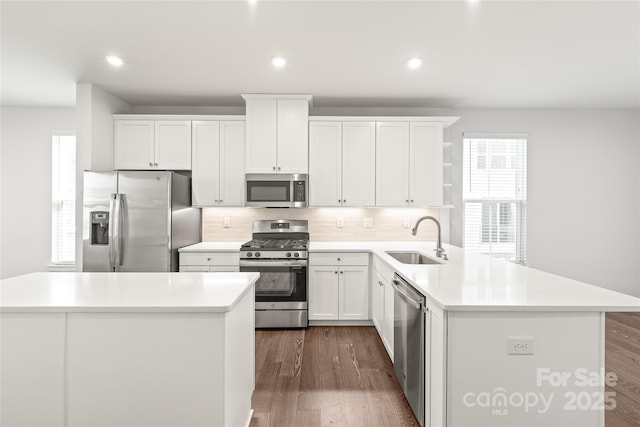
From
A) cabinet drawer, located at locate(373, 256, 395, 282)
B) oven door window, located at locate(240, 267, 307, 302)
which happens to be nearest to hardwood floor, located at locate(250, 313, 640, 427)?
oven door window, located at locate(240, 267, 307, 302)

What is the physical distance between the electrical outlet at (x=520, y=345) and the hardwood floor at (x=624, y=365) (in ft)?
3.73

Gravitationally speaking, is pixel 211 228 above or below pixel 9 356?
above

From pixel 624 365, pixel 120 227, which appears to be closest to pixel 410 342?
pixel 624 365

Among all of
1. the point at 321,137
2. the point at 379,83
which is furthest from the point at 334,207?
the point at 379,83

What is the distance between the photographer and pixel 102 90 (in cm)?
416

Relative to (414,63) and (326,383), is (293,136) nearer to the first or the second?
(414,63)

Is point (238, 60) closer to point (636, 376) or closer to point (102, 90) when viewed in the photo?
point (102, 90)

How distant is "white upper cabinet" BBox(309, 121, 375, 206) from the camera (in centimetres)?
439

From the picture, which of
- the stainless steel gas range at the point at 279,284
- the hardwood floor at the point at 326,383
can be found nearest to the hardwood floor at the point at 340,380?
the hardwood floor at the point at 326,383

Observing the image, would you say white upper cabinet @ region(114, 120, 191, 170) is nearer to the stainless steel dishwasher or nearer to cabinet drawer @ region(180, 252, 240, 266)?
cabinet drawer @ region(180, 252, 240, 266)

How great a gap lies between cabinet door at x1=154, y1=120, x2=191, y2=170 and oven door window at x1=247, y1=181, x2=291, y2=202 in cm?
84

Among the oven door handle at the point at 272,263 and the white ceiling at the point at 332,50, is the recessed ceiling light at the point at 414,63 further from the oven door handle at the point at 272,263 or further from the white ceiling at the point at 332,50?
the oven door handle at the point at 272,263

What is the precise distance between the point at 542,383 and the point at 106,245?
12.7 feet

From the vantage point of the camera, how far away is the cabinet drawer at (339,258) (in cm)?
407
